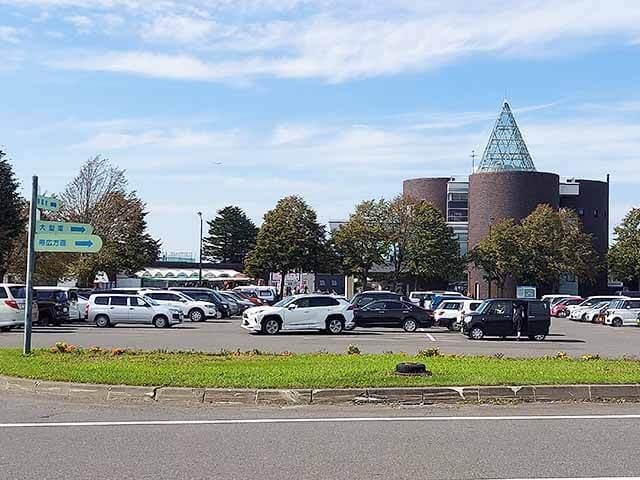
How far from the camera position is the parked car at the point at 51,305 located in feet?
119

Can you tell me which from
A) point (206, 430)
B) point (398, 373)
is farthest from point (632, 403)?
point (206, 430)

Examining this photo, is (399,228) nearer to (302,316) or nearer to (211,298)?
(211,298)

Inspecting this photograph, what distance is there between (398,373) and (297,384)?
73.3 inches

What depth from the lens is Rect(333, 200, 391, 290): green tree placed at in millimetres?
72625

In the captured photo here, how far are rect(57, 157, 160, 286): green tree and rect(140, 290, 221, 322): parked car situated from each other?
1967 centimetres

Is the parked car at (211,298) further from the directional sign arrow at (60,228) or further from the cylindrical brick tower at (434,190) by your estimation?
the cylindrical brick tower at (434,190)

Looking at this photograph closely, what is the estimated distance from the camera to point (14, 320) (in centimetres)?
3083

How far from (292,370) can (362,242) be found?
58.1m

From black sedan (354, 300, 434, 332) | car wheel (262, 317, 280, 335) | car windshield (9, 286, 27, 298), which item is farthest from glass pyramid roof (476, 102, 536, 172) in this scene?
car windshield (9, 286, 27, 298)

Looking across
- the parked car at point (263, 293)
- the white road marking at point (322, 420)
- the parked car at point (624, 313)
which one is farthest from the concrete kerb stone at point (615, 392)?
the parked car at point (263, 293)

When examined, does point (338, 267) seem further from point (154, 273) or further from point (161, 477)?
point (161, 477)

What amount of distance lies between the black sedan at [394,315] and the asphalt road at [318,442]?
83.3 ft

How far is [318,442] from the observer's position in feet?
31.8

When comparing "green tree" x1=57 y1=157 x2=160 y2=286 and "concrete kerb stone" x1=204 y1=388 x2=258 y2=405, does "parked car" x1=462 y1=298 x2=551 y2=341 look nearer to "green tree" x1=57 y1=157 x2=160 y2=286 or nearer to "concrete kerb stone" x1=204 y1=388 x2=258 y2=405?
"concrete kerb stone" x1=204 y1=388 x2=258 y2=405
